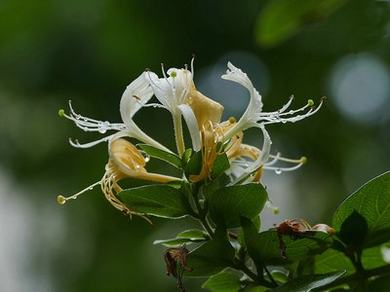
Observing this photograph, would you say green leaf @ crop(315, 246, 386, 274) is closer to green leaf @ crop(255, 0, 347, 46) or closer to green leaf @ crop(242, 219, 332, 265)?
green leaf @ crop(242, 219, 332, 265)

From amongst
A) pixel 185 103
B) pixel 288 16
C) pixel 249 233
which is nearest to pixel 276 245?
pixel 249 233

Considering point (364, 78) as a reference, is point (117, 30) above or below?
above

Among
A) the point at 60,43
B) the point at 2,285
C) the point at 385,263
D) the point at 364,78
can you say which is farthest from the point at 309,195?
the point at 385,263

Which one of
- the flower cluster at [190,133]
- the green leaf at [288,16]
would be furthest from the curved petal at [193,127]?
the green leaf at [288,16]

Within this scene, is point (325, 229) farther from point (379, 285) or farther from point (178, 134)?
point (178, 134)

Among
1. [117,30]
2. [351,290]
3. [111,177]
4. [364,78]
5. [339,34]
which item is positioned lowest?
[351,290]

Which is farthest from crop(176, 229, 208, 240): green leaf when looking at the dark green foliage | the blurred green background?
the blurred green background

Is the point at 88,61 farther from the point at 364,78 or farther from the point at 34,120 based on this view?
the point at 364,78
